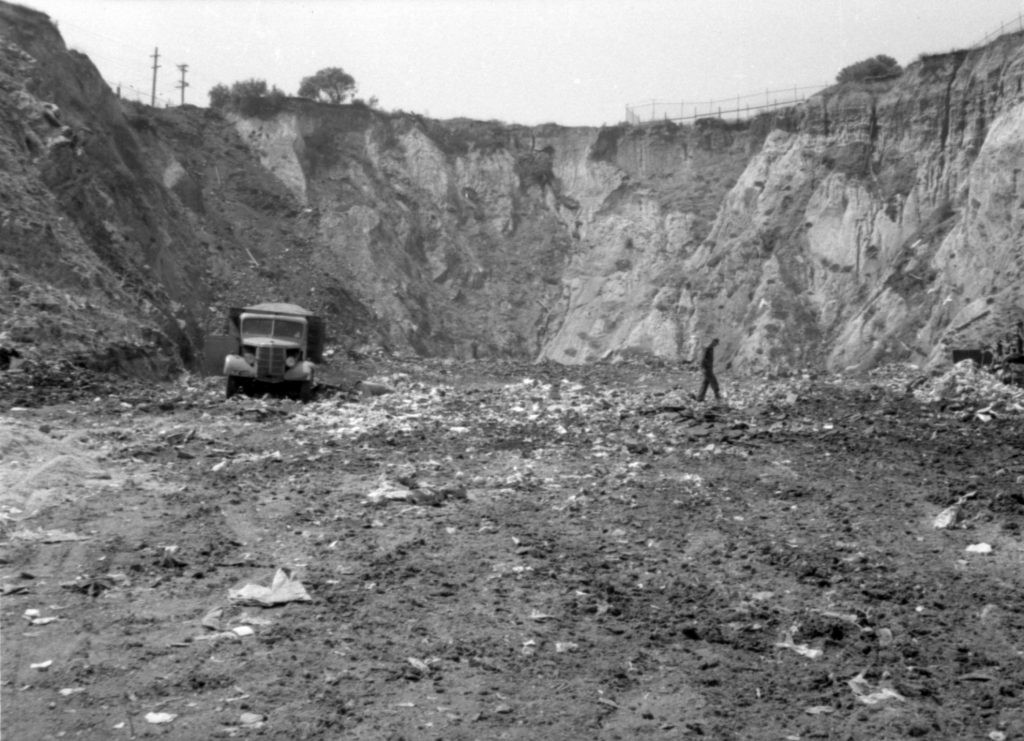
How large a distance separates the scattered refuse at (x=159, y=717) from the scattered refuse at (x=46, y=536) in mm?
3394

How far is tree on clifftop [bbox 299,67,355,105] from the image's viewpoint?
4303 cm

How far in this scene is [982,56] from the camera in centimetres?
3041

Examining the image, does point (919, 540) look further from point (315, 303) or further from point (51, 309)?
point (315, 303)

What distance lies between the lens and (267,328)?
59.3 feet

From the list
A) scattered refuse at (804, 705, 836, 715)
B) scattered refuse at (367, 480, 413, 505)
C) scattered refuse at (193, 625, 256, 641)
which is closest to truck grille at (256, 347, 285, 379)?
scattered refuse at (367, 480, 413, 505)

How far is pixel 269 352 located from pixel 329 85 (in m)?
28.7

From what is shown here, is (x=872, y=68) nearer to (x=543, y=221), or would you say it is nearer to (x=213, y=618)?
(x=543, y=221)

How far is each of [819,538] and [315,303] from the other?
2508cm

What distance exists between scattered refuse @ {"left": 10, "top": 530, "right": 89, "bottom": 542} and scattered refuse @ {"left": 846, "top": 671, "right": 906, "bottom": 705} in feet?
18.7

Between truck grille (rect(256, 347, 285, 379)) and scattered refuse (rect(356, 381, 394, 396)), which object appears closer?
truck grille (rect(256, 347, 285, 379))

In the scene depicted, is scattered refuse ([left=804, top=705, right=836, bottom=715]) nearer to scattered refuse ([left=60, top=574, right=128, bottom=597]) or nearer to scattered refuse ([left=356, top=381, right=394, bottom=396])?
scattered refuse ([left=60, top=574, right=128, bottom=597])

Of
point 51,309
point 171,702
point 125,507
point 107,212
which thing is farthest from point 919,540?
point 107,212

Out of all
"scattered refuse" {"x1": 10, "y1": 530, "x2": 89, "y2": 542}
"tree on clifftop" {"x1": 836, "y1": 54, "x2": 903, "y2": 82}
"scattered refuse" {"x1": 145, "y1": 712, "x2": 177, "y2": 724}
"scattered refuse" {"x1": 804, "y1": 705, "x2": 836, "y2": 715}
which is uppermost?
"tree on clifftop" {"x1": 836, "y1": 54, "x2": 903, "y2": 82}

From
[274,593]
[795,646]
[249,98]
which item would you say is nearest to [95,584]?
[274,593]
